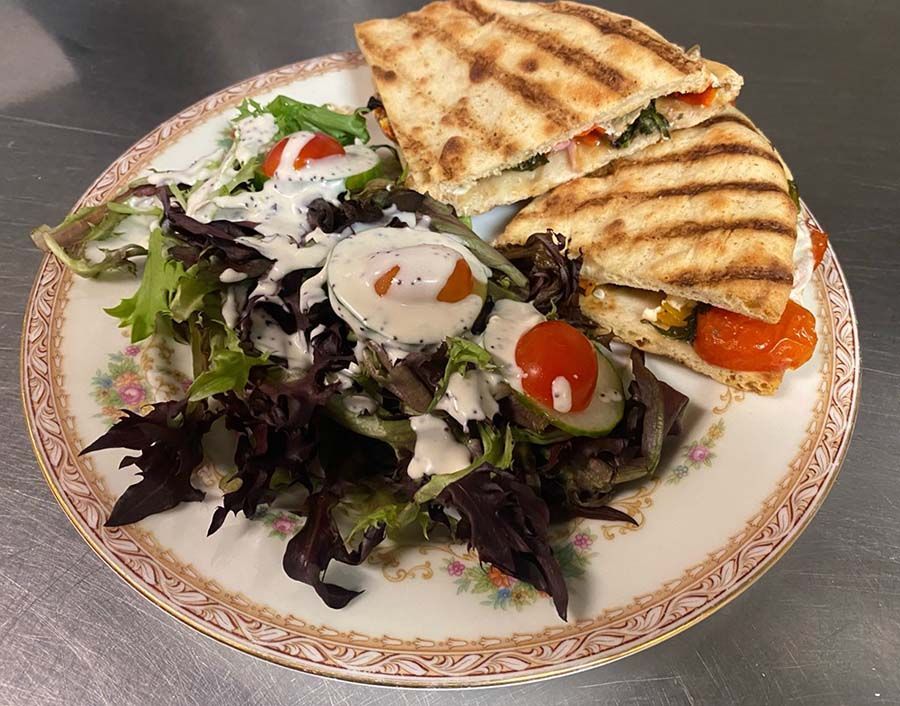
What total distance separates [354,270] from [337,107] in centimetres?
139

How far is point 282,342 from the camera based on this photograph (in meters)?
2.09

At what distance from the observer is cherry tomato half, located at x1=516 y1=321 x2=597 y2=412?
1.79 meters

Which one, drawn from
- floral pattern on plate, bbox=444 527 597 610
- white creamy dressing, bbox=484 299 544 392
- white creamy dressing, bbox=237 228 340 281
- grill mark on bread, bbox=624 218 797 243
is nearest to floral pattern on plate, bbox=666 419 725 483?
floral pattern on plate, bbox=444 527 597 610

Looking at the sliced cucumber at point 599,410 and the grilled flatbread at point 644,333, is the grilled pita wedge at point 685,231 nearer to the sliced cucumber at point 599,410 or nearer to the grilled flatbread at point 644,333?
the grilled flatbread at point 644,333

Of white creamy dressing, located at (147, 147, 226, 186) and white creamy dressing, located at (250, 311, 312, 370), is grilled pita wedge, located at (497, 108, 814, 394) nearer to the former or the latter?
white creamy dressing, located at (250, 311, 312, 370)

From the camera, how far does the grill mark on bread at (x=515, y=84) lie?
2.69 m

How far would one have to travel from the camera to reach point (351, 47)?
4.16 meters

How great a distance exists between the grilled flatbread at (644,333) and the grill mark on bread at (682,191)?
0.31 metres

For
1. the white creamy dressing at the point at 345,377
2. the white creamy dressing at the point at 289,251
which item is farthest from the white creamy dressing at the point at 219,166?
the white creamy dressing at the point at 345,377

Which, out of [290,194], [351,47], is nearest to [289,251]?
[290,194]

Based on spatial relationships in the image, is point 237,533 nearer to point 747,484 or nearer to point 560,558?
point 560,558

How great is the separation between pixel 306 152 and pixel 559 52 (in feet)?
3.65

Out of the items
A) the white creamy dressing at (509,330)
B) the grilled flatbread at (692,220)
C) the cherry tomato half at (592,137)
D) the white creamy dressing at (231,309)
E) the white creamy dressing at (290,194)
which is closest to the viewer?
the white creamy dressing at (509,330)

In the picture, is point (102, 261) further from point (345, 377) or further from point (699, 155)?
point (699, 155)
